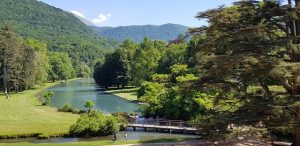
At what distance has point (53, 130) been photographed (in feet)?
130

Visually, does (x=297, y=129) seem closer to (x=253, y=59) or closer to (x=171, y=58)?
(x=253, y=59)

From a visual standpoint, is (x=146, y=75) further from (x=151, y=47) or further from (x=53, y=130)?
(x=53, y=130)

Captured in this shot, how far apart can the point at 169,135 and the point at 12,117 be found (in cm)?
2169

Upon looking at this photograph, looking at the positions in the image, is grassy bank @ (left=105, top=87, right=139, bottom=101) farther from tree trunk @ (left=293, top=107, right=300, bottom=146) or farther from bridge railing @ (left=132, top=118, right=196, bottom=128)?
tree trunk @ (left=293, top=107, right=300, bottom=146)

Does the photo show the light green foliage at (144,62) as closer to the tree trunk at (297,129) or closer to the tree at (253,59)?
the tree at (253,59)

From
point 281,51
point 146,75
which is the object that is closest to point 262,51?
point 281,51

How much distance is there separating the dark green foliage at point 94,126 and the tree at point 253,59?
65.2ft

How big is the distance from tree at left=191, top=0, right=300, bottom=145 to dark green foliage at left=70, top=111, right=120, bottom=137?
19.9 m

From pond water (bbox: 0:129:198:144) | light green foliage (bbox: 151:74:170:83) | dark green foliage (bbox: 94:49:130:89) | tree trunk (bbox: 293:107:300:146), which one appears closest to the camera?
tree trunk (bbox: 293:107:300:146)

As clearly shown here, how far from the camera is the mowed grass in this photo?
39.2m

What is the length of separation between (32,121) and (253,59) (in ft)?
118

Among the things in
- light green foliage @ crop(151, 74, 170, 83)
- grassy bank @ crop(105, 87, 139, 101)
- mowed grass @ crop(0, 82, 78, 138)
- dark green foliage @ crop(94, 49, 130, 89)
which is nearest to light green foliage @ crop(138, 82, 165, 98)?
light green foliage @ crop(151, 74, 170, 83)

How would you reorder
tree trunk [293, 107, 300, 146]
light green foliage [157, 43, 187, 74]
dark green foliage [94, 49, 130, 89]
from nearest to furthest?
tree trunk [293, 107, 300, 146] < light green foliage [157, 43, 187, 74] < dark green foliage [94, 49, 130, 89]

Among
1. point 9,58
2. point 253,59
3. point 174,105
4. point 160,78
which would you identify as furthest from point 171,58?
point 253,59
